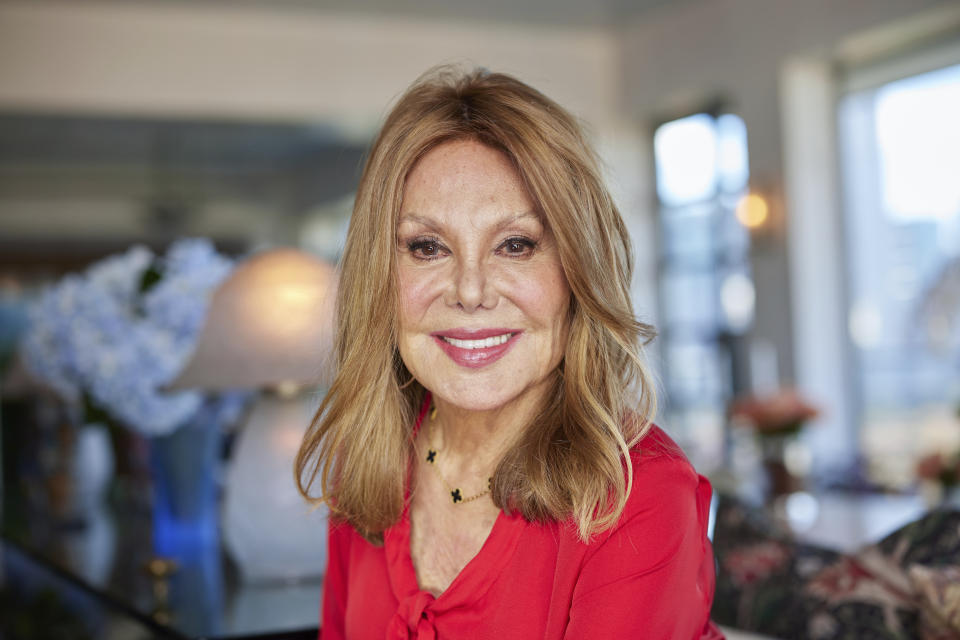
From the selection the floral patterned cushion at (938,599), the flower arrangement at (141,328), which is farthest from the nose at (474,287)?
the flower arrangement at (141,328)

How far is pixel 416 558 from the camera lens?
135cm

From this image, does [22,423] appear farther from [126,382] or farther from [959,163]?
[959,163]

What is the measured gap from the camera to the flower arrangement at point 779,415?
3439 millimetres

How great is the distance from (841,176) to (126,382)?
4635 millimetres

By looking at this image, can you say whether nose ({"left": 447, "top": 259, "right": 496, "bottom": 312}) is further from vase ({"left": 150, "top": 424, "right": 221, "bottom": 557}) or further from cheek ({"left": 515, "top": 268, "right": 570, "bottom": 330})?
vase ({"left": 150, "top": 424, "right": 221, "bottom": 557})

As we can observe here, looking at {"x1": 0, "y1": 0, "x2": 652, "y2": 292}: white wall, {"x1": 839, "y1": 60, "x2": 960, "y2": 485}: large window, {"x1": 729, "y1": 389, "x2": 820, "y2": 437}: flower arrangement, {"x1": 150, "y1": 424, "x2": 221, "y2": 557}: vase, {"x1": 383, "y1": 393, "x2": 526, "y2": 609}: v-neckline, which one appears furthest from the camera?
{"x1": 0, "y1": 0, "x2": 652, "y2": 292}: white wall

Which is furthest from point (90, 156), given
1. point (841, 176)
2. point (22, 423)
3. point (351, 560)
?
point (351, 560)

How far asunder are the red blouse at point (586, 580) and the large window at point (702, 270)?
5104 mm

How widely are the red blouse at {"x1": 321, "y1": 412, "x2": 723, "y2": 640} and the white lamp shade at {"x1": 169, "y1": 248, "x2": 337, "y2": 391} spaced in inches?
24.8

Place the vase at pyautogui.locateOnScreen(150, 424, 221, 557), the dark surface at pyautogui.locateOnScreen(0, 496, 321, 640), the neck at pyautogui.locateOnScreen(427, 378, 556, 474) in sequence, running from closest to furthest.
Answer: the neck at pyautogui.locateOnScreen(427, 378, 556, 474)
the dark surface at pyautogui.locateOnScreen(0, 496, 321, 640)
the vase at pyautogui.locateOnScreen(150, 424, 221, 557)

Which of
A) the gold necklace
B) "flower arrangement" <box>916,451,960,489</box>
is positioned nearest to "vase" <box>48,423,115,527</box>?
the gold necklace

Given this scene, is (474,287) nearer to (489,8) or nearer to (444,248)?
(444,248)

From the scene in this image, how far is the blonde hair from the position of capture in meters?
1.16

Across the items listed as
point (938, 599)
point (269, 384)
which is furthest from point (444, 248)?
point (938, 599)
